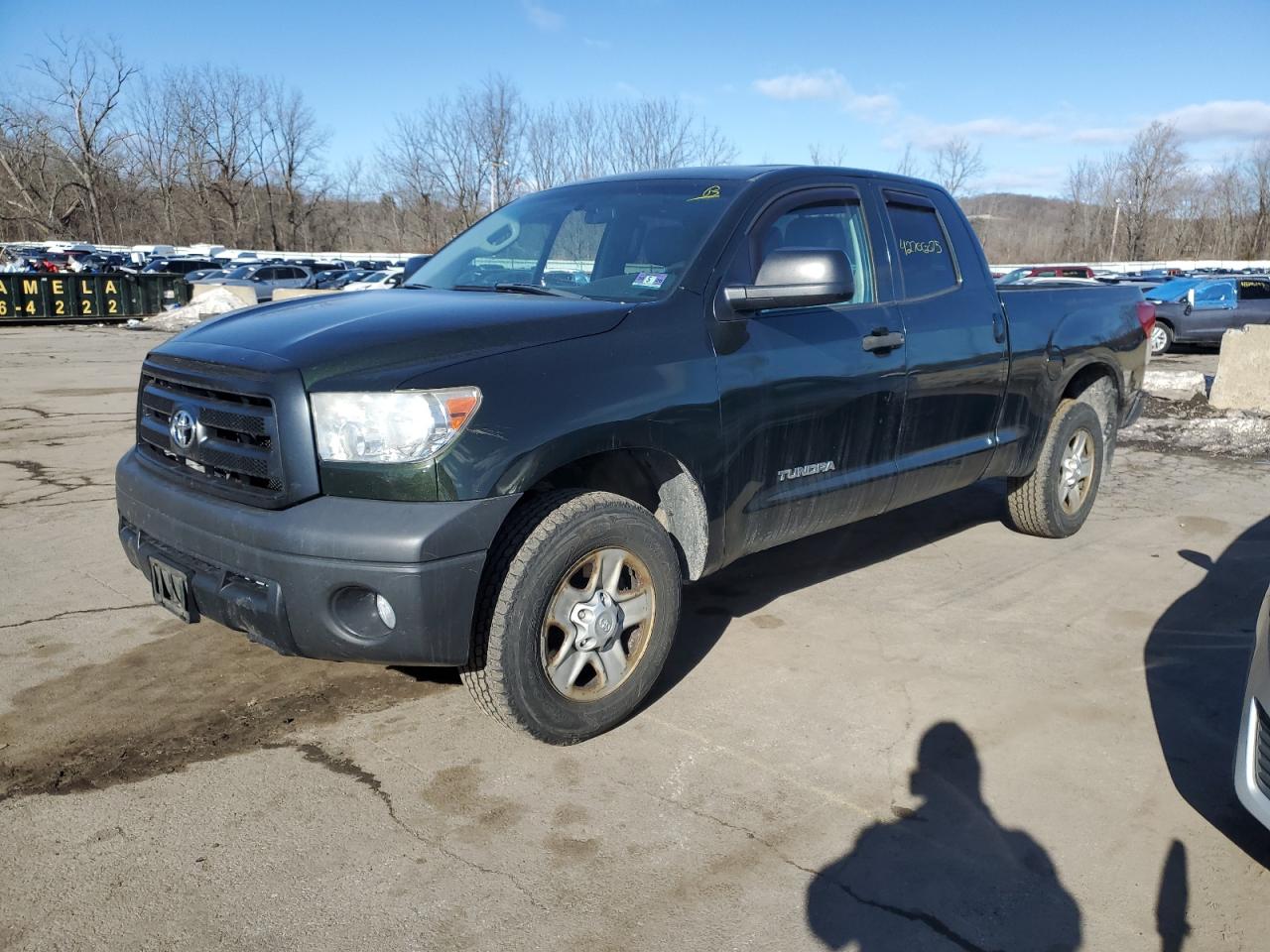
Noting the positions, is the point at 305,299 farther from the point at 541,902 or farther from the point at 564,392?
the point at 541,902

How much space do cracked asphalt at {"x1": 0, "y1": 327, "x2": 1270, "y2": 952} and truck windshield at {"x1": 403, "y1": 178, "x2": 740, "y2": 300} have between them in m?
1.57

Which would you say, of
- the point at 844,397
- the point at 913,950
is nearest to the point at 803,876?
the point at 913,950

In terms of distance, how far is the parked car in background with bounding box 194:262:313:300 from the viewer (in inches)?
1151

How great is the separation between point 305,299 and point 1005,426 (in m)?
3.44

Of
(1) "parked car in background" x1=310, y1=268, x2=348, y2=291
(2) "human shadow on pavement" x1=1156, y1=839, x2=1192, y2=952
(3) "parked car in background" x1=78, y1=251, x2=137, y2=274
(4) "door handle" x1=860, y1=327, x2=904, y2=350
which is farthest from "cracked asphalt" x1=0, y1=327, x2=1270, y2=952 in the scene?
(3) "parked car in background" x1=78, y1=251, x2=137, y2=274

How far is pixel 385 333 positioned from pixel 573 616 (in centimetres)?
107

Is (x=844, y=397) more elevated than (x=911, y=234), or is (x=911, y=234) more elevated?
(x=911, y=234)

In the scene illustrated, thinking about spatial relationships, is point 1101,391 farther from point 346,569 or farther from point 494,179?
point 494,179

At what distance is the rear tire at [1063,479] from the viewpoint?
5680 millimetres

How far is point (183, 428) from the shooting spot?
130 inches

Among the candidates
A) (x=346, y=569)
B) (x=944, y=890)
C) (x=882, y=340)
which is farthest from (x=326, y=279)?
(x=944, y=890)

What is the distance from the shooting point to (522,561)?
10.0 feet

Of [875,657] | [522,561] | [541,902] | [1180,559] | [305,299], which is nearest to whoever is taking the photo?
[541,902]

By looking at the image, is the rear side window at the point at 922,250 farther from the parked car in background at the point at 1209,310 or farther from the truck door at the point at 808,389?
the parked car in background at the point at 1209,310
